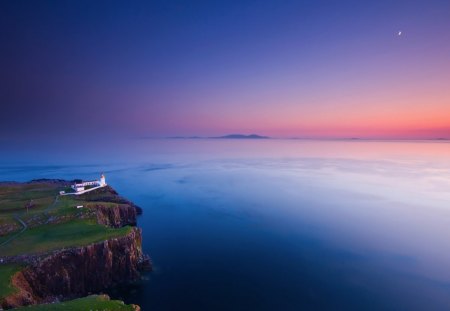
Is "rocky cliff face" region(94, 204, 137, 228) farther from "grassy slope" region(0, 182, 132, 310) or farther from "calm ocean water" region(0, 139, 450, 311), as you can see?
"calm ocean water" region(0, 139, 450, 311)

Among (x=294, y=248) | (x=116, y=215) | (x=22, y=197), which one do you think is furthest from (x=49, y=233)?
(x=294, y=248)

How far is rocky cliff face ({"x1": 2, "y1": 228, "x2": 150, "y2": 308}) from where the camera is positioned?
4191cm

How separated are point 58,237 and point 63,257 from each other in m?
8.44

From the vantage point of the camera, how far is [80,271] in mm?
47188

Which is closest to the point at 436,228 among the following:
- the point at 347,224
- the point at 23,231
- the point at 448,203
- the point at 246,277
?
the point at 347,224

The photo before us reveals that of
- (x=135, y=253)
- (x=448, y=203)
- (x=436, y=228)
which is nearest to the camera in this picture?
(x=135, y=253)

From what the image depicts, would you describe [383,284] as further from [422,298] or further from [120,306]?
[120,306]

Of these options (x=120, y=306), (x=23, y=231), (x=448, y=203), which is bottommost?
(x=448, y=203)

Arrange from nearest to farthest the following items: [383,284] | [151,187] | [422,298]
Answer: [422,298] < [383,284] < [151,187]

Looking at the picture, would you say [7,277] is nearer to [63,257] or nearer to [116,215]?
[63,257]

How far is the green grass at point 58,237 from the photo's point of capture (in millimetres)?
47844

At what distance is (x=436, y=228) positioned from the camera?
80.1 metres

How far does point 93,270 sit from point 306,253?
42.6m

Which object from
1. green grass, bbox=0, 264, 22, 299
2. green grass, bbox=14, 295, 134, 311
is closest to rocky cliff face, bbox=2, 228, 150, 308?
green grass, bbox=0, 264, 22, 299
